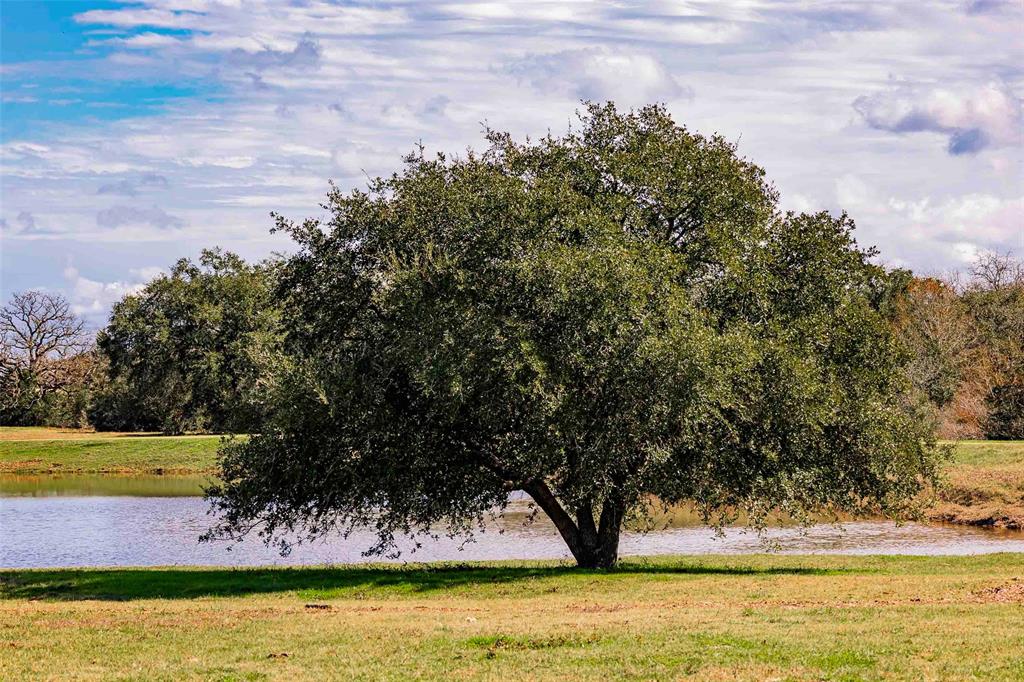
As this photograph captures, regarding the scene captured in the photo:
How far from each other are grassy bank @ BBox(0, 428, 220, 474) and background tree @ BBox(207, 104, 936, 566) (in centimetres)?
4136

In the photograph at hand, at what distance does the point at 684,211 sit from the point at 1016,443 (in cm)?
3664

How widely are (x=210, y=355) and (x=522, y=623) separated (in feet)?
206

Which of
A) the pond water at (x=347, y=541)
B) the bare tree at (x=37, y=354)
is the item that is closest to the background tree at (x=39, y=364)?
the bare tree at (x=37, y=354)

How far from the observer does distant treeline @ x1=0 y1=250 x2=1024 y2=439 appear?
66.6 m

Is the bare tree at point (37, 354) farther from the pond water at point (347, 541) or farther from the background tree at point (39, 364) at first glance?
the pond water at point (347, 541)

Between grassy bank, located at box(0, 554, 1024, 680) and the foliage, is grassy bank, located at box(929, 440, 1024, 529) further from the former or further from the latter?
grassy bank, located at box(0, 554, 1024, 680)

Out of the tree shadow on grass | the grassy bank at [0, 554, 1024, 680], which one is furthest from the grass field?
the tree shadow on grass

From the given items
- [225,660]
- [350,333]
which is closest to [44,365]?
[350,333]

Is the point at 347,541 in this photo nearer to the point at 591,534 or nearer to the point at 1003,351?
the point at 591,534

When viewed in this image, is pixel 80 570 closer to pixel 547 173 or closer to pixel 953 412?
pixel 547 173

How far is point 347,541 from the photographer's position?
37562 millimetres

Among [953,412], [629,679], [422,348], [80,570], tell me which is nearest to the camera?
[629,679]

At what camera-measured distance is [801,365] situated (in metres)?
24.2

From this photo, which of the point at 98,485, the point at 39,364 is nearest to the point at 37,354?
the point at 39,364
